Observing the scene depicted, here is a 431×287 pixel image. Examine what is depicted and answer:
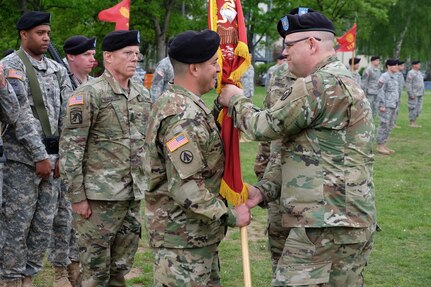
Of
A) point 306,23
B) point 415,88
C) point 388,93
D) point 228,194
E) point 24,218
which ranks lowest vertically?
point 415,88

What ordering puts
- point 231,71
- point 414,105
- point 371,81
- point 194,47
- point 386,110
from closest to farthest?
point 194,47, point 231,71, point 386,110, point 371,81, point 414,105

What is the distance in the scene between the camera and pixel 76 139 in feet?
15.8

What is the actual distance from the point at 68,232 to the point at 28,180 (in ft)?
2.72

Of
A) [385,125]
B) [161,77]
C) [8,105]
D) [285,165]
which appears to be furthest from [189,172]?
[385,125]

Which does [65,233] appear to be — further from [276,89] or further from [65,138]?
[276,89]

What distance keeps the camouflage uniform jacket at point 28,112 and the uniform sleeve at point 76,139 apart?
46cm

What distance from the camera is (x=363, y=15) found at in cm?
4459

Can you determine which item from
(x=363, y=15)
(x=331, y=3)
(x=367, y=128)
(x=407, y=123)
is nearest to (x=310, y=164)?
(x=367, y=128)

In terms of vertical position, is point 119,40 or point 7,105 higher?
point 119,40

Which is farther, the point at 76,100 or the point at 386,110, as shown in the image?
the point at 386,110

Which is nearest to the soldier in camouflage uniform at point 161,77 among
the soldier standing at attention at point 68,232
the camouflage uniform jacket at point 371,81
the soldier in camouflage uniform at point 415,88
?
the soldier standing at attention at point 68,232

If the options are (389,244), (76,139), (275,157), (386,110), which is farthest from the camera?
(386,110)

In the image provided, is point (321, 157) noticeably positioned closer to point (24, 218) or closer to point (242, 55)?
point (242, 55)

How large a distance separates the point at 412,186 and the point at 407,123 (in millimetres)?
10558
